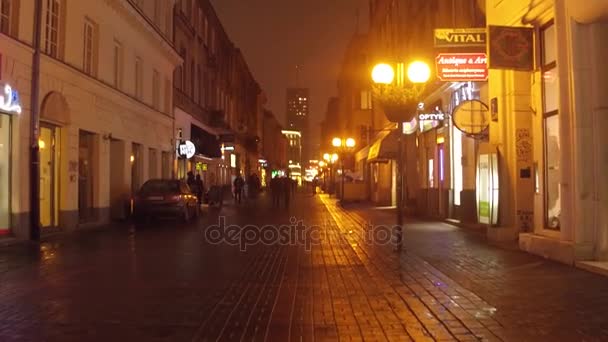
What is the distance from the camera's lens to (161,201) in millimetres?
20781

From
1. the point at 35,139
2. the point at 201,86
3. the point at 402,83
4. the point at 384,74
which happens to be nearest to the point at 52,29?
the point at 35,139

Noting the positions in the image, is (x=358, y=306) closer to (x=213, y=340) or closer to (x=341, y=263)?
(x=213, y=340)

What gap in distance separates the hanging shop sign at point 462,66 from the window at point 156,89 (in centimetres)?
1496

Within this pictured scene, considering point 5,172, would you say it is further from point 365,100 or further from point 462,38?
point 365,100

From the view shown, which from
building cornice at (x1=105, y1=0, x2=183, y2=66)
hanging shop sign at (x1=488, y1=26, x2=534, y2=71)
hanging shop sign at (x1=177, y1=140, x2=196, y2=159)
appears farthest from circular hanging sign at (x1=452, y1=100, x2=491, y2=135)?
hanging shop sign at (x1=177, y1=140, x2=196, y2=159)

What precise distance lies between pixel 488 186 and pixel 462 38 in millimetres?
3655

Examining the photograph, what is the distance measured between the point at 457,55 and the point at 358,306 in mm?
9735

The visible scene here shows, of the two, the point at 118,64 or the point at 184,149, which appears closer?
the point at 118,64

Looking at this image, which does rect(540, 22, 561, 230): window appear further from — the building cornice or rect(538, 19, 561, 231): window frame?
the building cornice

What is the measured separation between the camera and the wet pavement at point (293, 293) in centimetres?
645

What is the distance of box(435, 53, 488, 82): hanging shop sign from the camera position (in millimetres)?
15852

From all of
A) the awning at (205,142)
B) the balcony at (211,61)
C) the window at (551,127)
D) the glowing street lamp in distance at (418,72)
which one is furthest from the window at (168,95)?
the window at (551,127)

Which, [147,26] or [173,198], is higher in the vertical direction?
[147,26]

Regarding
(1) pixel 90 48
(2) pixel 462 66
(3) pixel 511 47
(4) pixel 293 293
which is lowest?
(4) pixel 293 293
